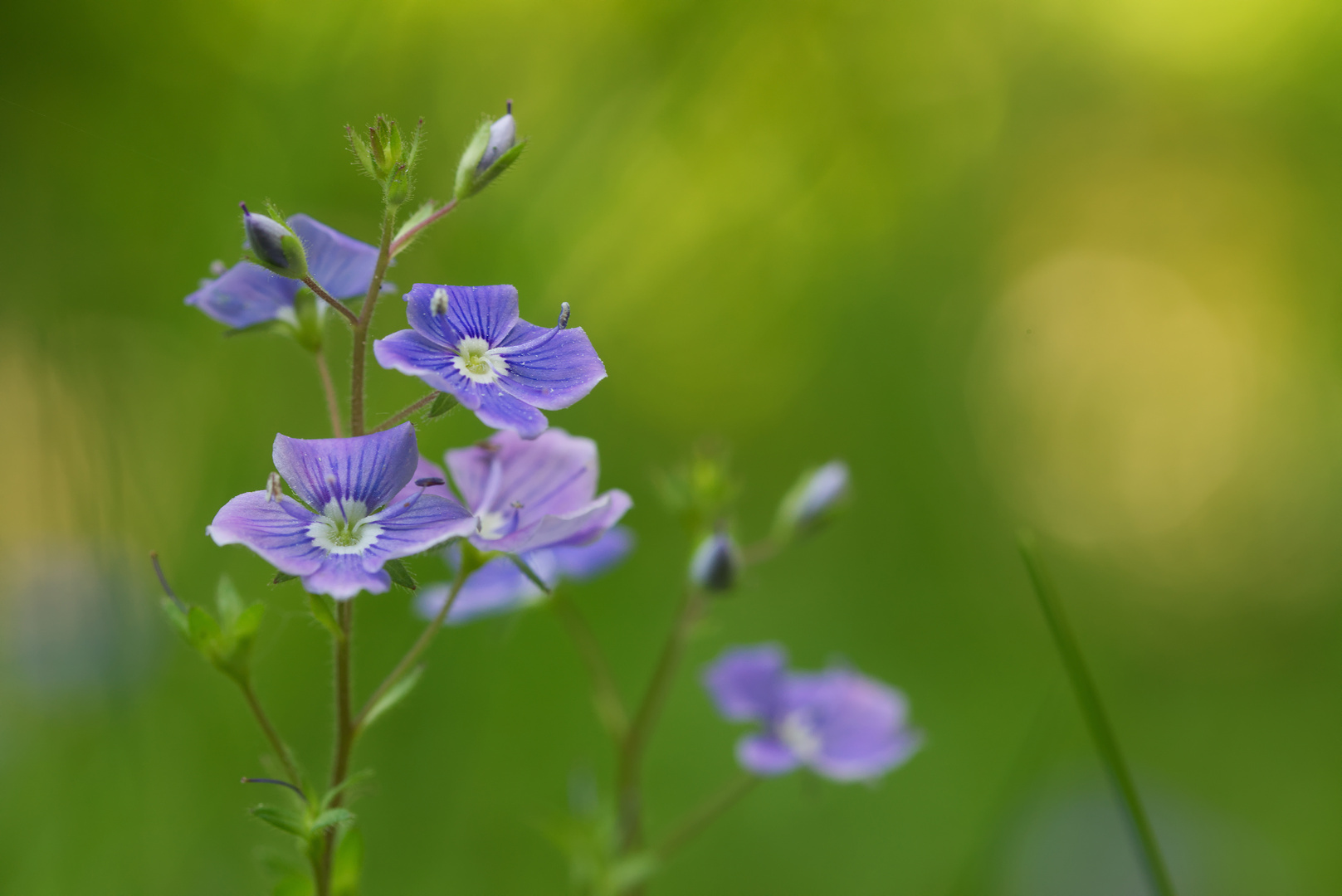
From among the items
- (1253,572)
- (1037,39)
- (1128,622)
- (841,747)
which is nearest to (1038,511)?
(1128,622)

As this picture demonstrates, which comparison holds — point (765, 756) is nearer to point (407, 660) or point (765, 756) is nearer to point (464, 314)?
point (407, 660)

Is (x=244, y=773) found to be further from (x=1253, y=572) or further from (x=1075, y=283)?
(x=1075, y=283)

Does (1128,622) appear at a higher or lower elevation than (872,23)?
lower

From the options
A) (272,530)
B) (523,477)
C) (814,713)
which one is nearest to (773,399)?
(814,713)

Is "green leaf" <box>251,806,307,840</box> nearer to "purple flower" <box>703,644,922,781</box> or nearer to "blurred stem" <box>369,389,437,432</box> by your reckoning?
"blurred stem" <box>369,389,437,432</box>

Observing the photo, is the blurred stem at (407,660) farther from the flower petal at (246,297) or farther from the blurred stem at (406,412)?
the flower petal at (246,297)

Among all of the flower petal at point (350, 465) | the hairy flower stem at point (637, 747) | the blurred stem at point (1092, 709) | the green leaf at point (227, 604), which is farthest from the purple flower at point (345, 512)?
the blurred stem at point (1092, 709)
